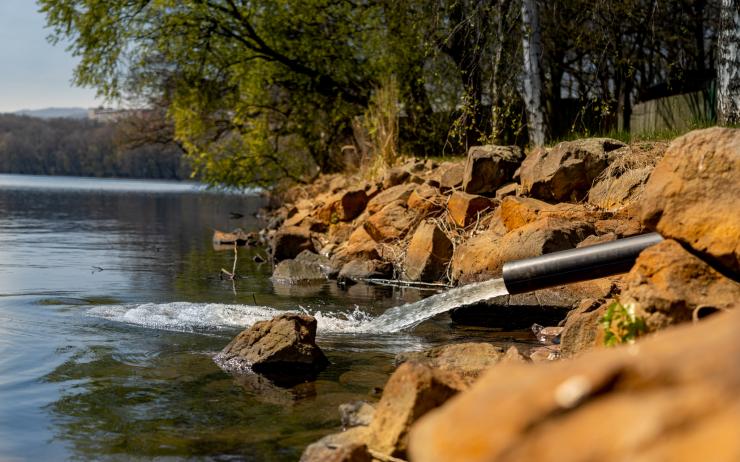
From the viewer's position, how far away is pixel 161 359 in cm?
690

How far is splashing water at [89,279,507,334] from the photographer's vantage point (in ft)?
27.7

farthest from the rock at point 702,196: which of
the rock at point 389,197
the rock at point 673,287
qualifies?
the rock at point 389,197

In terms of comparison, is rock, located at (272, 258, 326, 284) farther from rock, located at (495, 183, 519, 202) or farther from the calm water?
rock, located at (495, 183, 519, 202)

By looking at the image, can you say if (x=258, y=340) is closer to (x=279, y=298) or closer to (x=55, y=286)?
(x=279, y=298)

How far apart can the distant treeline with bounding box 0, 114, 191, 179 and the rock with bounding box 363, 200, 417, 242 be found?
290 feet

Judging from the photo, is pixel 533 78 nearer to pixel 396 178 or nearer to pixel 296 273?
pixel 396 178

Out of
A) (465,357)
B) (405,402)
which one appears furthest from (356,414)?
(465,357)

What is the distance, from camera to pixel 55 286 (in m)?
11.4

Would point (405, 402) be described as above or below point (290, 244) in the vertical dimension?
above

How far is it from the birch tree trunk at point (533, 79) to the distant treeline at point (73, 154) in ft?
289

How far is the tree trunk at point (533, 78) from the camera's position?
14133 millimetres

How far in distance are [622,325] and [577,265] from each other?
2.25 m

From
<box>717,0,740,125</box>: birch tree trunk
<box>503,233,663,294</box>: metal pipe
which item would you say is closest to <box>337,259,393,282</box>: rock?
<box>717,0,740,125</box>: birch tree trunk

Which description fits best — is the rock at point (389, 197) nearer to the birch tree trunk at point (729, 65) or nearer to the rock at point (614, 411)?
the birch tree trunk at point (729, 65)
